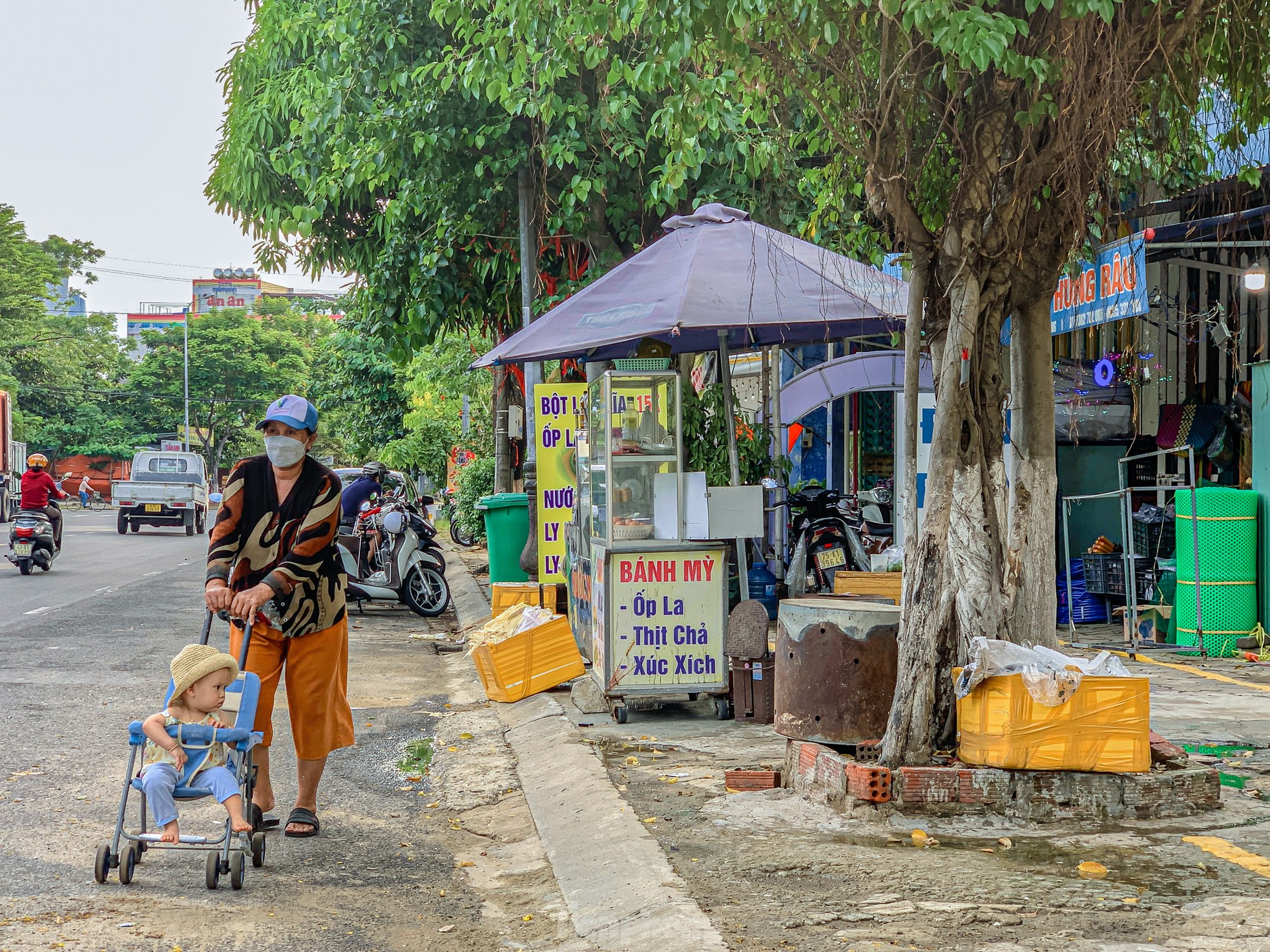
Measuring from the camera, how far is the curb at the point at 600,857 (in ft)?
13.4

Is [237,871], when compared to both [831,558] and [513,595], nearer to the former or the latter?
[513,595]

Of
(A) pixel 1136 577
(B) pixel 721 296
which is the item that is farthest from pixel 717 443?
(A) pixel 1136 577

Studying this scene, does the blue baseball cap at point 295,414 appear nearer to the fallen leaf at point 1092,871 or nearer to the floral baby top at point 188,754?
the floral baby top at point 188,754

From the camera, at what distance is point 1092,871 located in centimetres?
455

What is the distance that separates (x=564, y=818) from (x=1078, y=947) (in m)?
2.53

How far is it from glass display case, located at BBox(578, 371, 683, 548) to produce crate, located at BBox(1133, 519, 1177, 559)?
549 centimetres

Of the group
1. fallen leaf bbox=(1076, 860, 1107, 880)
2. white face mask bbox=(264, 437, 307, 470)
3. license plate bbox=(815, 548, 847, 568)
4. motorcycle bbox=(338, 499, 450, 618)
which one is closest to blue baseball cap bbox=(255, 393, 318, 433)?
white face mask bbox=(264, 437, 307, 470)

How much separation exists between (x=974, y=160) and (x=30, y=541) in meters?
16.6

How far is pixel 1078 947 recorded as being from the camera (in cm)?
379

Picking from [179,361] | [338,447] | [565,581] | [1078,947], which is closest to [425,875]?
[1078,947]

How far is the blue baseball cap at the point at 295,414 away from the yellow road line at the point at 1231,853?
393 cm

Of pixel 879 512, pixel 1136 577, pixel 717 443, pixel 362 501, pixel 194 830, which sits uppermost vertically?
pixel 717 443

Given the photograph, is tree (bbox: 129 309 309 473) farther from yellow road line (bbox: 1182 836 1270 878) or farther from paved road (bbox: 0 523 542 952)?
yellow road line (bbox: 1182 836 1270 878)

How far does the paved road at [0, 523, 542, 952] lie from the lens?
4.36 metres
